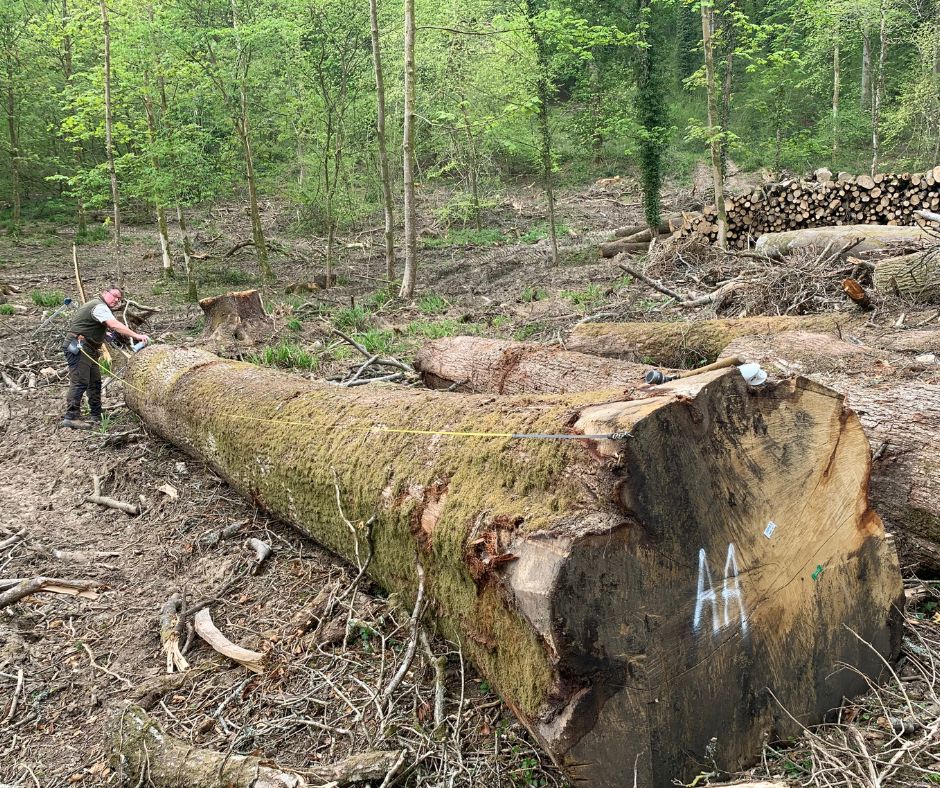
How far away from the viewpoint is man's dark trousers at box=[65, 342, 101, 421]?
6379 mm

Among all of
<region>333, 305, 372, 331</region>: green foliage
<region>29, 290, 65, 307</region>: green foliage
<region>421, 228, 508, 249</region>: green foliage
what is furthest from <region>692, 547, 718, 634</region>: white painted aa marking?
<region>421, 228, 508, 249</region>: green foliage

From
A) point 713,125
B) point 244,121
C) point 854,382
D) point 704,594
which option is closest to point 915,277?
point 854,382

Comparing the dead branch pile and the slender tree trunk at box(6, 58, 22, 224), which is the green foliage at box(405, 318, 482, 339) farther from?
the slender tree trunk at box(6, 58, 22, 224)

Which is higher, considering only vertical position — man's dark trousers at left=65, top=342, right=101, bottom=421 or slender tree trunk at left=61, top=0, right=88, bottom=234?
slender tree trunk at left=61, top=0, right=88, bottom=234

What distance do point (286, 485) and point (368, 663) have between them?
136 cm

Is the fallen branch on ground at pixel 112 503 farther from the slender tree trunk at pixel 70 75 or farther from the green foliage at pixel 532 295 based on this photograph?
the slender tree trunk at pixel 70 75

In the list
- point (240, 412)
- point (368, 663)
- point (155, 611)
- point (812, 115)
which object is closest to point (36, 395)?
point (240, 412)

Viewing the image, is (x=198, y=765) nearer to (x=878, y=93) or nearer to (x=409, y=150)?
(x=409, y=150)

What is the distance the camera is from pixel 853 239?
346 inches

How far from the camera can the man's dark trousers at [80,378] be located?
638cm

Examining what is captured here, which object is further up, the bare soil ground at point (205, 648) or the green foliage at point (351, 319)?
the green foliage at point (351, 319)

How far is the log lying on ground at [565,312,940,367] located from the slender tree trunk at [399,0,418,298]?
21.7 ft

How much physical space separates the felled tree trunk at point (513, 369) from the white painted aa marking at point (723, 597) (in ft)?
8.17

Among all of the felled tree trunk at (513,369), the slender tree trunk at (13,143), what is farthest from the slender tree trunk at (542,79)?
the slender tree trunk at (13,143)
